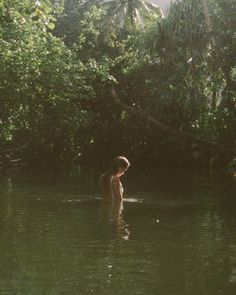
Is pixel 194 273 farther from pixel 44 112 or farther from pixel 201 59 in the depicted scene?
pixel 44 112

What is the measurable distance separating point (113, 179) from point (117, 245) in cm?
501

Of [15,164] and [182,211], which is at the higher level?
[15,164]

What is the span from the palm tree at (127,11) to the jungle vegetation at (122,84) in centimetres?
10

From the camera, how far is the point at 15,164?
3447 centimetres

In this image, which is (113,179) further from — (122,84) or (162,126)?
(122,84)

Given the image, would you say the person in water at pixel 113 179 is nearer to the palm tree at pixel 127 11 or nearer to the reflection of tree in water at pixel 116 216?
the reflection of tree in water at pixel 116 216

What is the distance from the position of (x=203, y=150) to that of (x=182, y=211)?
2179cm

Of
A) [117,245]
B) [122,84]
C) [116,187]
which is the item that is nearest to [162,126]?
[122,84]

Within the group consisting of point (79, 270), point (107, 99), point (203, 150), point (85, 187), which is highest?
point (107, 99)

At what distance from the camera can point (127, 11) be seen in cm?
4059

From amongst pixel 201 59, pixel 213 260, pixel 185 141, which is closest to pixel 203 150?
pixel 185 141

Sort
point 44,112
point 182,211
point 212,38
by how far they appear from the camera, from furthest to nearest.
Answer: point 44,112 → point 212,38 → point 182,211

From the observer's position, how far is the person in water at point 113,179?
45.8 feet

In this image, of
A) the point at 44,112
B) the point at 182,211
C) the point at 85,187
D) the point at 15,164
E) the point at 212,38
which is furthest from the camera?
the point at 15,164
